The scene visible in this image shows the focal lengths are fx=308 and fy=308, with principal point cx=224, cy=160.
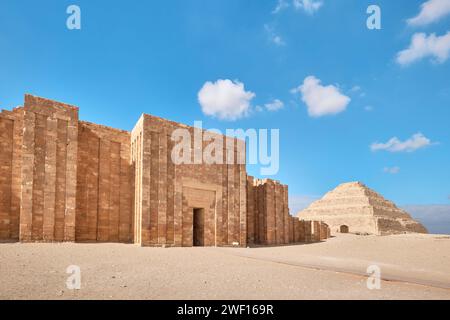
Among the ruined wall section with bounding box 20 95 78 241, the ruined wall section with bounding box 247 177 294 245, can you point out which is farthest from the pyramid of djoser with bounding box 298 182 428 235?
the ruined wall section with bounding box 20 95 78 241

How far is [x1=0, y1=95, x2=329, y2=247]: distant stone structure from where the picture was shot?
15219 mm

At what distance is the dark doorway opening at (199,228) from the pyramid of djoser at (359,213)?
34.3 m

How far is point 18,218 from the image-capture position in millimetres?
15367

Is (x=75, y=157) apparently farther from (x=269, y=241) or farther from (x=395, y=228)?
(x=395, y=228)

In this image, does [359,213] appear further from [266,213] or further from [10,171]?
[10,171]

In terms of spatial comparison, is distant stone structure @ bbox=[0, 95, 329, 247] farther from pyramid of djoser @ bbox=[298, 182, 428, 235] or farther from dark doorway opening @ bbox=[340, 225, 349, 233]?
pyramid of djoser @ bbox=[298, 182, 428, 235]

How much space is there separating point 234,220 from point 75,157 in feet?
35.8

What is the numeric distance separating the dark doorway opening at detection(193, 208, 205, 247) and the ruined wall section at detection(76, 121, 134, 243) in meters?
4.16

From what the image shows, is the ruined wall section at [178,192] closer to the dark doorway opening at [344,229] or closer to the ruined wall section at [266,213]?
the ruined wall section at [266,213]

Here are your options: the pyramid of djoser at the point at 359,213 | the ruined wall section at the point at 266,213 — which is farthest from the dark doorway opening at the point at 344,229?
the ruined wall section at the point at 266,213

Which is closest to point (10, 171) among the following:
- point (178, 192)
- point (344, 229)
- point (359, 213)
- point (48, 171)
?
point (48, 171)

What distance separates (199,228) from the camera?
20266 millimetres

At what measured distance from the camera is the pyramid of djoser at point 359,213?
51.6m
